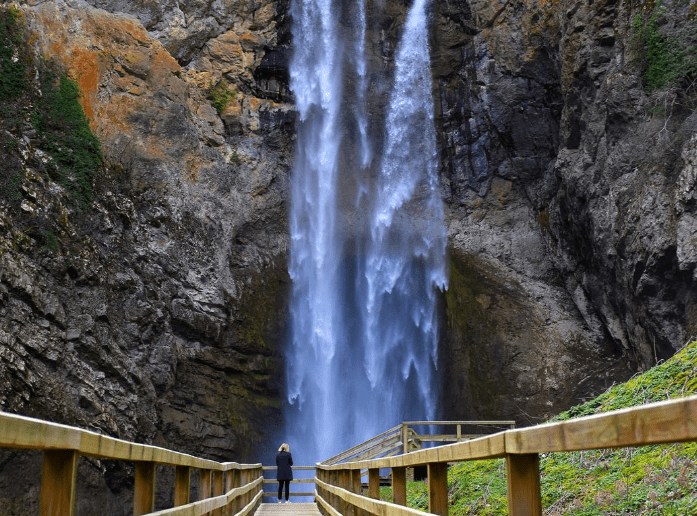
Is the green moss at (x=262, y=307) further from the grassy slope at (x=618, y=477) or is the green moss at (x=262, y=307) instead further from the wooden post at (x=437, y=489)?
the wooden post at (x=437, y=489)

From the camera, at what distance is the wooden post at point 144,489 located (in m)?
3.26

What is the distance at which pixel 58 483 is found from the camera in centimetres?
220

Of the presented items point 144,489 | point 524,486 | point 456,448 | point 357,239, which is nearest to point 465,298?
point 357,239

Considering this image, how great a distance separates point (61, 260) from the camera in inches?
814

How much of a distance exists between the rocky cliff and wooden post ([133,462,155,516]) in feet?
48.9

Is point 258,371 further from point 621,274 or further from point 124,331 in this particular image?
point 621,274

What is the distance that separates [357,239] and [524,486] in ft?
101

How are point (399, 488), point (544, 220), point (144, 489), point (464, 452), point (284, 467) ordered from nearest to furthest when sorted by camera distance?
point (464, 452), point (144, 489), point (399, 488), point (284, 467), point (544, 220)

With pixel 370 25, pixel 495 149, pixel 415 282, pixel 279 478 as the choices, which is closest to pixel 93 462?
pixel 279 478

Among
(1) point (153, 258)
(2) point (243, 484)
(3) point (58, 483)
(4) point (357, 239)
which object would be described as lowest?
(2) point (243, 484)

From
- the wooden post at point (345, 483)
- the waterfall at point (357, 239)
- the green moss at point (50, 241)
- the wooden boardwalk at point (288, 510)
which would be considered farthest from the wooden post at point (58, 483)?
the waterfall at point (357, 239)

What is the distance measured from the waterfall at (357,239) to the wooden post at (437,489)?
2511 centimetres

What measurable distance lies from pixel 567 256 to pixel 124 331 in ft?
60.5

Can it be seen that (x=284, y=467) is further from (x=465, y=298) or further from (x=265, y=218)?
(x=265, y=218)
